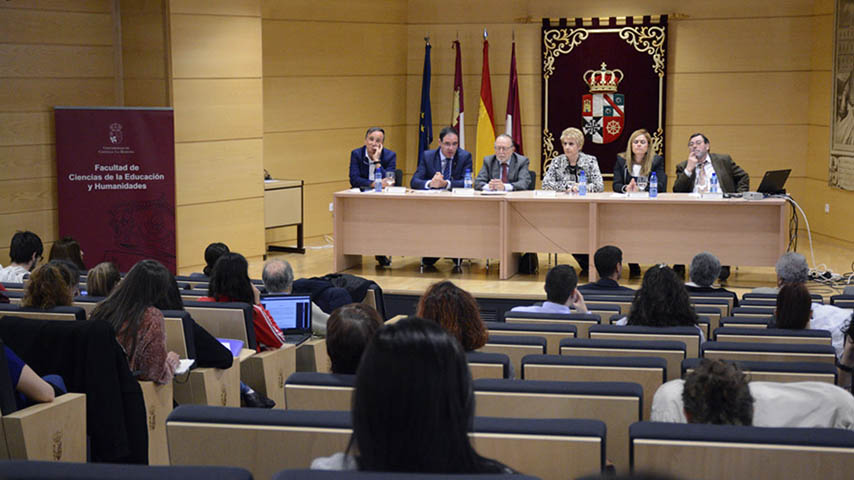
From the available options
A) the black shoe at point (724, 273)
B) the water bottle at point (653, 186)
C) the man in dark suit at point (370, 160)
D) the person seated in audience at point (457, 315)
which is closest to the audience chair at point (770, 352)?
the person seated in audience at point (457, 315)

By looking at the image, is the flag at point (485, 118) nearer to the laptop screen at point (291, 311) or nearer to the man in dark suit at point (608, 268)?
the man in dark suit at point (608, 268)

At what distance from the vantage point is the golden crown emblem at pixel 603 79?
11.1 m

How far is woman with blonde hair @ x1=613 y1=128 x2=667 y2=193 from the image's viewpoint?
845cm

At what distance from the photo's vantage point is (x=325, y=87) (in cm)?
1095

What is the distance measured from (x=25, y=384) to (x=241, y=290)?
69.1 inches

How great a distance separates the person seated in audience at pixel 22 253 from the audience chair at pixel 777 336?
13.5 feet

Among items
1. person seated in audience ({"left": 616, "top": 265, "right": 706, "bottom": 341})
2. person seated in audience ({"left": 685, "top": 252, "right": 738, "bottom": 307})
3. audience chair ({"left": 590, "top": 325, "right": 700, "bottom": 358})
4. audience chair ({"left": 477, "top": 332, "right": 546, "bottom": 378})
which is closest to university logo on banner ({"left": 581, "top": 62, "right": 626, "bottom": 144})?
person seated in audience ({"left": 685, "top": 252, "right": 738, "bottom": 307})

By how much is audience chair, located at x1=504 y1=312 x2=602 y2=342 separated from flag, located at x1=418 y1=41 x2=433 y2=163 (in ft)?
22.1

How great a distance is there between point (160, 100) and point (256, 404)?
503cm

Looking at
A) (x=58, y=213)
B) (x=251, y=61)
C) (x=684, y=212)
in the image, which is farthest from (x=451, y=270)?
(x=58, y=213)

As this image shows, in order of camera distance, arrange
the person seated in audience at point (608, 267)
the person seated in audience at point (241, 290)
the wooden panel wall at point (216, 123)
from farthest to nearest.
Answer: the wooden panel wall at point (216, 123) → the person seated in audience at point (608, 267) → the person seated in audience at point (241, 290)

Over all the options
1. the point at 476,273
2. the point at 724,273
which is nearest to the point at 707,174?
the point at 724,273

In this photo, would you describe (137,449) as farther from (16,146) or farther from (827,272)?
(827,272)

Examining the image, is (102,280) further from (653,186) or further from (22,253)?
(653,186)
